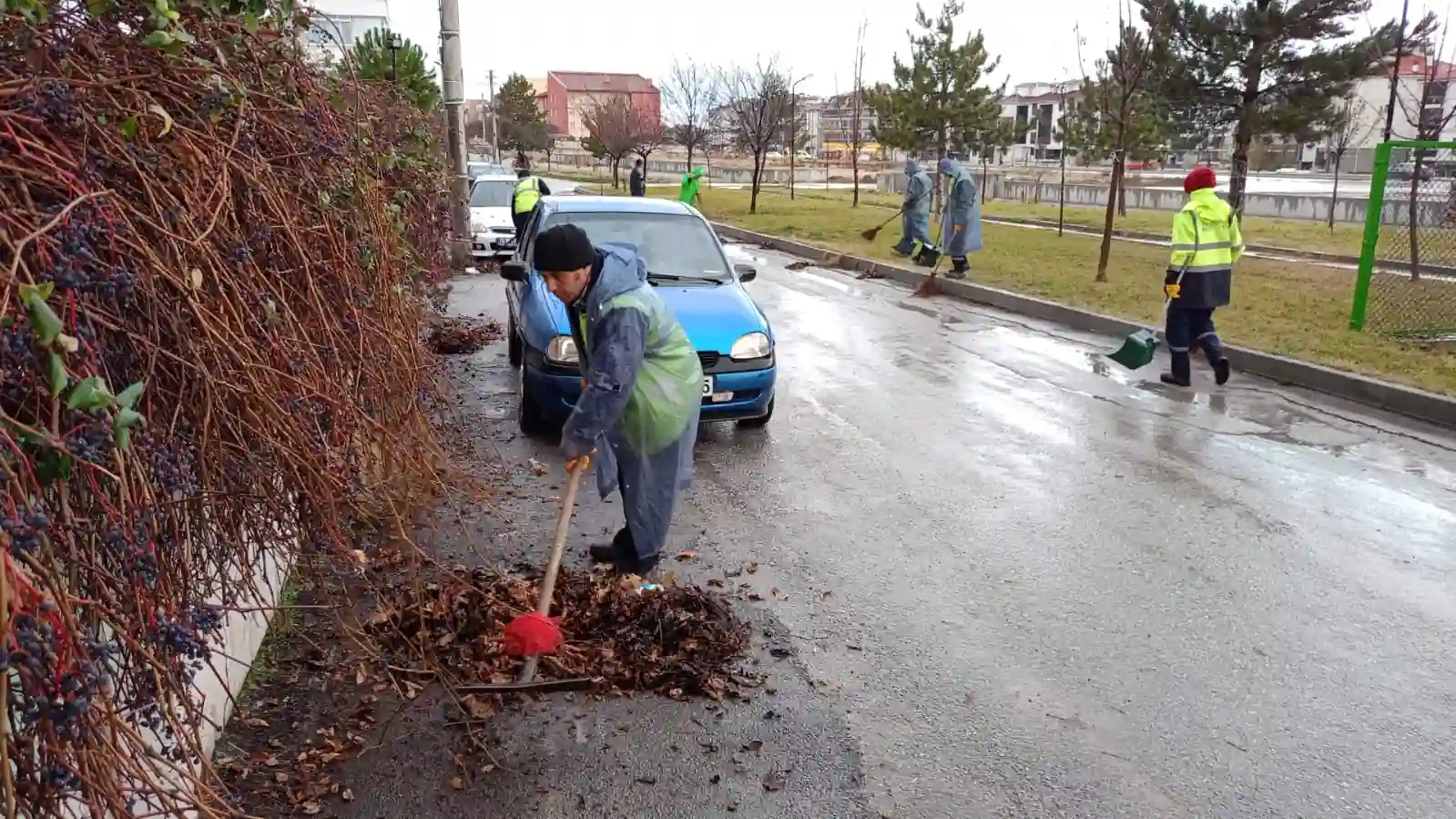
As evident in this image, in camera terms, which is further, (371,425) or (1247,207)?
(1247,207)

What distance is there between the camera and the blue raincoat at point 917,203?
1672 cm

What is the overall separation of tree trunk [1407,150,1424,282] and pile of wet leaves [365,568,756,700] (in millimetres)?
9308

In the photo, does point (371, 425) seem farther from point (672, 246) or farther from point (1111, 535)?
point (672, 246)

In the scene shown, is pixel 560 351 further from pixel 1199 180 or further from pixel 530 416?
pixel 1199 180

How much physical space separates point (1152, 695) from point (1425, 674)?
1.13 m

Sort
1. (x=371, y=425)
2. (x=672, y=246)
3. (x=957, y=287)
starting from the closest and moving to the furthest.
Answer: (x=371, y=425)
(x=672, y=246)
(x=957, y=287)

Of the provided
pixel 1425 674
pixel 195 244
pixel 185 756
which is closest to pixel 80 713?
pixel 185 756

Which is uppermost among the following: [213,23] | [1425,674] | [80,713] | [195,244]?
[213,23]

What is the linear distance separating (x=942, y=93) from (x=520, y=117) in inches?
1799

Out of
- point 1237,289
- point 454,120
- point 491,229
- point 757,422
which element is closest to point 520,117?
point 491,229

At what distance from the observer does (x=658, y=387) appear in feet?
14.4

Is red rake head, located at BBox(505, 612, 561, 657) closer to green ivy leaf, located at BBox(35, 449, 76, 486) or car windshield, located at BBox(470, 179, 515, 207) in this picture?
green ivy leaf, located at BBox(35, 449, 76, 486)

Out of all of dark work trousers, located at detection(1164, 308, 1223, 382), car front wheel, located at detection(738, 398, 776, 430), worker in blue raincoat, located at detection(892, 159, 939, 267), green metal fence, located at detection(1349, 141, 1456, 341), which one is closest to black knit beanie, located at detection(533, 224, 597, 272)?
car front wheel, located at detection(738, 398, 776, 430)

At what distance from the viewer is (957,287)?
14.3 m
